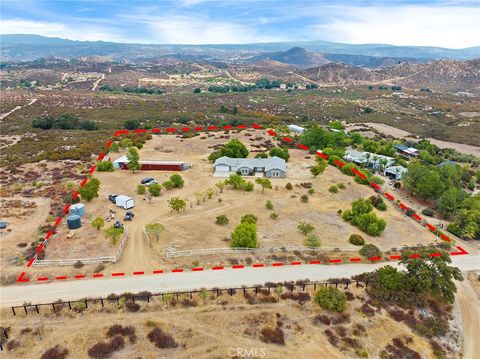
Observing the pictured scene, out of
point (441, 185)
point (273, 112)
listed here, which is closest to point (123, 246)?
point (441, 185)

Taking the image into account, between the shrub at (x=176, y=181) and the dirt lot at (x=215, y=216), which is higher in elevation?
the shrub at (x=176, y=181)

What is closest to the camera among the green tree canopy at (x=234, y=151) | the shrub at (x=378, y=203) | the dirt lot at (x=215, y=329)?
the dirt lot at (x=215, y=329)

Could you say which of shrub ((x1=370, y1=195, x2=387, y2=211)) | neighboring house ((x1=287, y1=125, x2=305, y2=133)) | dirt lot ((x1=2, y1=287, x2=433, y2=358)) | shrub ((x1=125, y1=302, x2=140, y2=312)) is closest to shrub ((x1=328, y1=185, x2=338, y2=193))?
shrub ((x1=370, y1=195, x2=387, y2=211))

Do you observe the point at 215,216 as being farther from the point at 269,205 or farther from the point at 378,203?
the point at 378,203

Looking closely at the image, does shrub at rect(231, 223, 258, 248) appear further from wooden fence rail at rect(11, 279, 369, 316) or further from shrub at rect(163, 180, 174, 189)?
shrub at rect(163, 180, 174, 189)

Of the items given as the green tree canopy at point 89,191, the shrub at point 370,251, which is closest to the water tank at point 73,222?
the green tree canopy at point 89,191

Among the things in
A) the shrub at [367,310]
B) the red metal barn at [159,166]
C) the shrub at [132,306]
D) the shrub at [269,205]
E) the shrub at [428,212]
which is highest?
the red metal barn at [159,166]

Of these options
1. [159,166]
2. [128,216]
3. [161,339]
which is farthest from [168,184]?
A: [161,339]

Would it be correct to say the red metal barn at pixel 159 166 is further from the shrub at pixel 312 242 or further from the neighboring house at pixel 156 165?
the shrub at pixel 312 242
